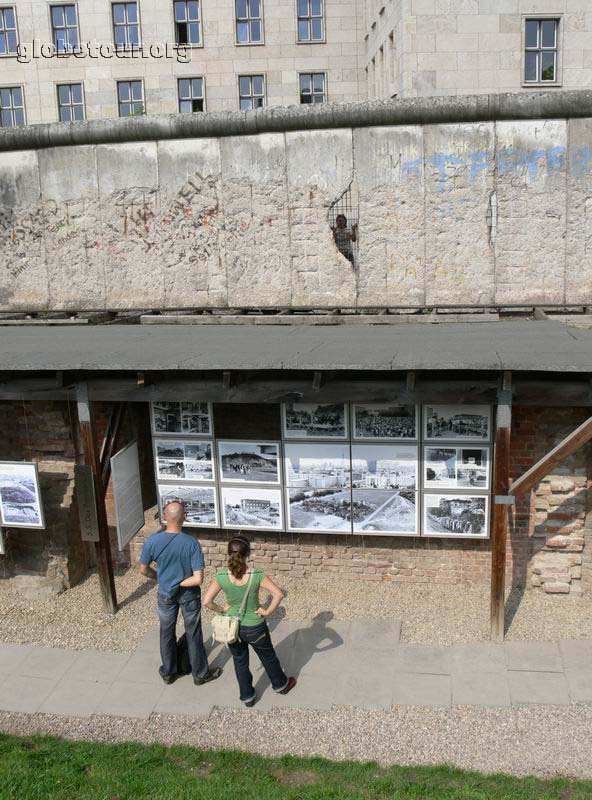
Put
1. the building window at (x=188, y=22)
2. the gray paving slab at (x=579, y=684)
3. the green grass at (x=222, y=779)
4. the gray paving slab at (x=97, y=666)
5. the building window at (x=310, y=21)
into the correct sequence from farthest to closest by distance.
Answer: the building window at (x=188, y=22)
the building window at (x=310, y=21)
the gray paving slab at (x=97, y=666)
the gray paving slab at (x=579, y=684)
the green grass at (x=222, y=779)

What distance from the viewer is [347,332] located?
24.3 ft

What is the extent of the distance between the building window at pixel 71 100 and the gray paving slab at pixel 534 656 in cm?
3307

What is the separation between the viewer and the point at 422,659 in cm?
619

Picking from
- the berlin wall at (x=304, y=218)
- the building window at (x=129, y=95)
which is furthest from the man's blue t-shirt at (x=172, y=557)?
the building window at (x=129, y=95)

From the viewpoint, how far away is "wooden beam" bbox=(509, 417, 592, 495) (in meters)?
5.86

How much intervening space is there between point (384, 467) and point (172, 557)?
2377mm

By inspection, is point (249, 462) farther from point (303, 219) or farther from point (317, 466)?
point (303, 219)

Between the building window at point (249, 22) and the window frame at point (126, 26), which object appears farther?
the window frame at point (126, 26)

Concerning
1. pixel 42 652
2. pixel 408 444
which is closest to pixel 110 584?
pixel 42 652

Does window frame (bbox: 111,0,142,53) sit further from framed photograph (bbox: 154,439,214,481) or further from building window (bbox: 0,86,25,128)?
framed photograph (bbox: 154,439,214,481)

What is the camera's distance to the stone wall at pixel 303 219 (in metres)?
8.79

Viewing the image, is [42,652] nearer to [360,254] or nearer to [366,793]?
[366,793]

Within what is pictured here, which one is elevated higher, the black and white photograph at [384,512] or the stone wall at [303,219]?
the stone wall at [303,219]

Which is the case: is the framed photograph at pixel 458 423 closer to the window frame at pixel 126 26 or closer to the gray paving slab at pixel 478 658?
the gray paving slab at pixel 478 658
